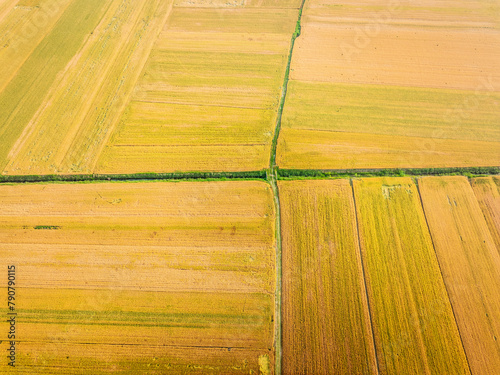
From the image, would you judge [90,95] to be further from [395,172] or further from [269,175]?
[395,172]

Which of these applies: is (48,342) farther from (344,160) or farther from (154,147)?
(344,160)

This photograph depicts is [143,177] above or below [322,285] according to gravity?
above

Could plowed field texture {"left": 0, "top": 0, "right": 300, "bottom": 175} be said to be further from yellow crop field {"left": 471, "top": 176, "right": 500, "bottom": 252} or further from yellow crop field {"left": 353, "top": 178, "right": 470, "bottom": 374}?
yellow crop field {"left": 471, "top": 176, "right": 500, "bottom": 252}

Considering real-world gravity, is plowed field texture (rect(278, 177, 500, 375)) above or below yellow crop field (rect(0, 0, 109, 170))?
below
